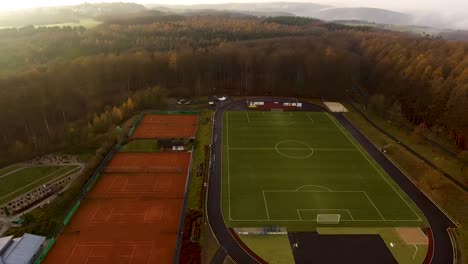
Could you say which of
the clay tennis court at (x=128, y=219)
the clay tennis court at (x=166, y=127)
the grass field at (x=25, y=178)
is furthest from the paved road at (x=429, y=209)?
the grass field at (x=25, y=178)

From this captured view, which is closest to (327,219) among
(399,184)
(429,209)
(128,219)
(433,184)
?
(429,209)

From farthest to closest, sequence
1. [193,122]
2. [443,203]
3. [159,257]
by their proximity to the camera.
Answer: [193,122] → [443,203] → [159,257]

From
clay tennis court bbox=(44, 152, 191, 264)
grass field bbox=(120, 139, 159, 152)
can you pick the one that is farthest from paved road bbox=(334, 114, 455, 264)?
grass field bbox=(120, 139, 159, 152)

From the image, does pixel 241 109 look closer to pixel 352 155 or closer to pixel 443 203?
pixel 352 155

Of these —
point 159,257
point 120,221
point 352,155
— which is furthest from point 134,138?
point 352,155

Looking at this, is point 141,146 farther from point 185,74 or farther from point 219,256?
point 185,74

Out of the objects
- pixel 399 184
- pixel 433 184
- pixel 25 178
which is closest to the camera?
pixel 433 184

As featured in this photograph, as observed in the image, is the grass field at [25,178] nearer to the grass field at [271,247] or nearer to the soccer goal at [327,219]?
the grass field at [271,247]
